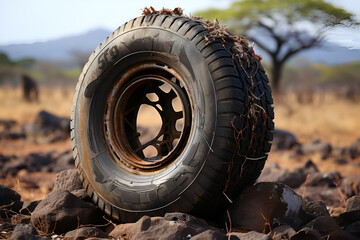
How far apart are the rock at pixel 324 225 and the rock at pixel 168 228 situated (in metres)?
0.73

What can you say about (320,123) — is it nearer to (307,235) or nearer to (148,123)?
(148,123)

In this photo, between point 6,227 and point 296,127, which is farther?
point 296,127

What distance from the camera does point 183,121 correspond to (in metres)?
3.12

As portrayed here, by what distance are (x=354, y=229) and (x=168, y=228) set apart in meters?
1.23

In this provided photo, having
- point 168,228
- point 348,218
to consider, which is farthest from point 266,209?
point 168,228

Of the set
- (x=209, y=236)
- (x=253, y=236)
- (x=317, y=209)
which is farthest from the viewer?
(x=317, y=209)

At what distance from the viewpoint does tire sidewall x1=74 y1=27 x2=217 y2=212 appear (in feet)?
9.49

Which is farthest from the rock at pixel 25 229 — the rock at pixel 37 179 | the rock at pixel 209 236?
the rock at pixel 37 179

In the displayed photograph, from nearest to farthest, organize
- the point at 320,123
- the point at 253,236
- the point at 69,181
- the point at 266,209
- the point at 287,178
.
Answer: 1. the point at 253,236
2. the point at 266,209
3. the point at 69,181
4. the point at 287,178
5. the point at 320,123

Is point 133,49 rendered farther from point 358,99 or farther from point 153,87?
point 358,99

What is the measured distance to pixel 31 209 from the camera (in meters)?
3.69

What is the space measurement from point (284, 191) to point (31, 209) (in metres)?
2.06

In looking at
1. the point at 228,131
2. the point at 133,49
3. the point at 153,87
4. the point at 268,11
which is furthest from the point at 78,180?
the point at 268,11

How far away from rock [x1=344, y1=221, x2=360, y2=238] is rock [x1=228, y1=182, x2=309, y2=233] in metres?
0.29
